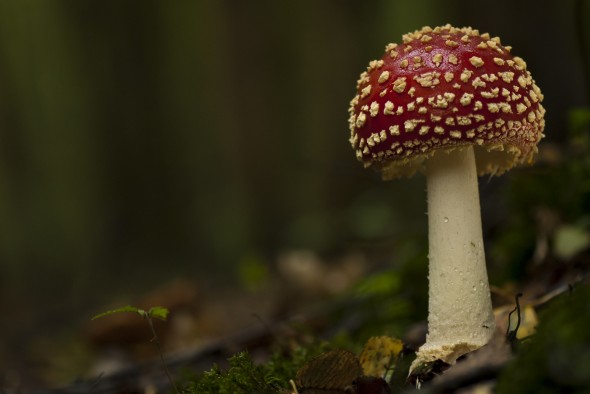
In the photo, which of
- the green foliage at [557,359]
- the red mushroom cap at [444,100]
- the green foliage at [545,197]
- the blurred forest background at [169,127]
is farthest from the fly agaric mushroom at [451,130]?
the blurred forest background at [169,127]

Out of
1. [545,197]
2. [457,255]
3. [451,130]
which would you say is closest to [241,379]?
[457,255]

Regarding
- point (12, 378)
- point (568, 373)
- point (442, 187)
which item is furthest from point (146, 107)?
point (568, 373)

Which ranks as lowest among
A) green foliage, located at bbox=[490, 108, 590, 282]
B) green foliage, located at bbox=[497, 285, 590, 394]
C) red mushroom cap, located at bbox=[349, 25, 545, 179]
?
green foliage, located at bbox=[490, 108, 590, 282]

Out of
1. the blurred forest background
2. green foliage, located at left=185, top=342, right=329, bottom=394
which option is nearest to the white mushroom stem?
green foliage, located at left=185, top=342, right=329, bottom=394

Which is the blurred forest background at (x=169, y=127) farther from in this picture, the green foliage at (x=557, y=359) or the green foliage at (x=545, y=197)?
the green foliage at (x=557, y=359)

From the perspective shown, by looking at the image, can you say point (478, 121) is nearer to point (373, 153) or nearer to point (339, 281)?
point (373, 153)

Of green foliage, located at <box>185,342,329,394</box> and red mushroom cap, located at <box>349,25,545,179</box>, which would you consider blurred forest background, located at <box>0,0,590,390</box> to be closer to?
green foliage, located at <box>185,342,329,394</box>

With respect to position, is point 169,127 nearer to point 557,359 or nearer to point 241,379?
point 241,379

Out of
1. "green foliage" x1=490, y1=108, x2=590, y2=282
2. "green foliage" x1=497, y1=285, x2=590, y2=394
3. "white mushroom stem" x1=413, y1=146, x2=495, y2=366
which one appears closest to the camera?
"green foliage" x1=497, y1=285, x2=590, y2=394
